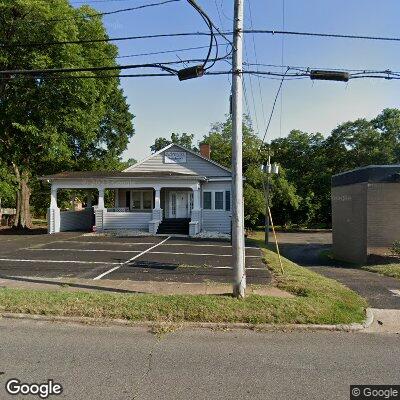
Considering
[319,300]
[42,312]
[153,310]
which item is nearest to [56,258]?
[42,312]

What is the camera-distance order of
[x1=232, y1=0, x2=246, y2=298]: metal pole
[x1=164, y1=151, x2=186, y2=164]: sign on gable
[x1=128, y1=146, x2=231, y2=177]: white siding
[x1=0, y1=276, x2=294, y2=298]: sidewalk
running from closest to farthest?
[x1=232, y1=0, x2=246, y2=298]: metal pole, [x1=0, y1=276, x2=294, y2=298]: sidewalk, [x1=128, y1=146, x2=231, y2=177]: white siding, [x1=164, y1=151, x2=186, y2=164]: sign on gable

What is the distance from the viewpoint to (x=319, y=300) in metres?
7.59

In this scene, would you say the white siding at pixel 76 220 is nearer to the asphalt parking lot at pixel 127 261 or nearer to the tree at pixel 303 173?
the asphalt parking lot at pixel 127 261

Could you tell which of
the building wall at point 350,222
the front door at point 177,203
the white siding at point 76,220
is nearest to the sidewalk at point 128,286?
the building wall at point 350,222

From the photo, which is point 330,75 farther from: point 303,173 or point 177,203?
point 303,173

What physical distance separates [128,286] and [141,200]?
17891 mm

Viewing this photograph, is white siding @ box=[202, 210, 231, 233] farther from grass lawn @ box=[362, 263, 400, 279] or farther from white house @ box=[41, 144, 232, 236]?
grass lawn @ box=[362, 263, 400, 279]

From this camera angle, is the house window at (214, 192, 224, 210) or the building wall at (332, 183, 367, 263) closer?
the building wall at (332, 183, 367, 263)

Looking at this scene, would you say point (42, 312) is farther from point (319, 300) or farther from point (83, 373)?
point (319, 300)

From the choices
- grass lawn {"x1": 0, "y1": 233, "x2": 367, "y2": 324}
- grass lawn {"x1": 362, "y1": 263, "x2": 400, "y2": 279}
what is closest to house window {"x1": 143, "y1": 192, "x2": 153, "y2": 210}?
grass lawn {"x1": 362, "y1": 263, "x2": 400, "y2": 279}

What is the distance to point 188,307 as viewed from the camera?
6961mm

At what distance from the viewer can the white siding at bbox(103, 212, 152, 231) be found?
23281 millimetres

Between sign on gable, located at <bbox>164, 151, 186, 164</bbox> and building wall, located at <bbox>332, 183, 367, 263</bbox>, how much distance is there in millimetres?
9885

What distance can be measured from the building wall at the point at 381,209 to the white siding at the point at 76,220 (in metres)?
17.3
